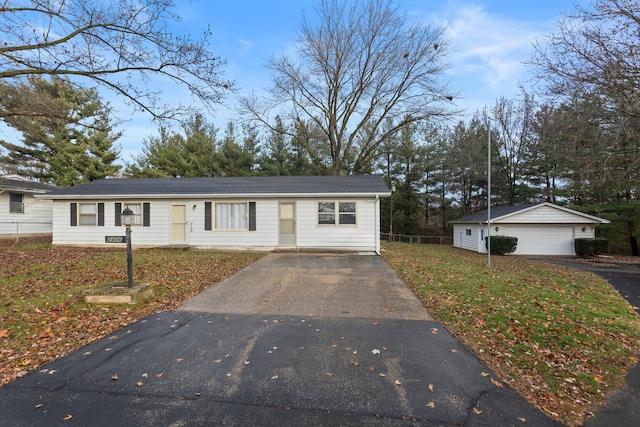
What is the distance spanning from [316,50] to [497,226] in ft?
57.1

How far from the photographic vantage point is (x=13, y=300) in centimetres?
532

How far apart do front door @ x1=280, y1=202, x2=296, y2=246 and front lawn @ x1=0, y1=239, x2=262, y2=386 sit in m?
2.59

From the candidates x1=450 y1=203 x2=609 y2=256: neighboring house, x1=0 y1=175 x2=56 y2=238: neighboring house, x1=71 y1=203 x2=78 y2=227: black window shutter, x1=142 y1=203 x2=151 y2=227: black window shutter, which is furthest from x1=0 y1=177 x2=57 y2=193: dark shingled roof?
x1=450 y1=203 x2=609 y2=256: neighboring house

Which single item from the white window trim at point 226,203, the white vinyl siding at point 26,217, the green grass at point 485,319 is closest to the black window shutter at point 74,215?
the green grass at point 485,319

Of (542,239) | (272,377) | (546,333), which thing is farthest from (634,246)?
(272,377)

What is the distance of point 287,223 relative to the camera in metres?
12.6

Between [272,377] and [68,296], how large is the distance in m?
4.96

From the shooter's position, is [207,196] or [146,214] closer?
[207,196]

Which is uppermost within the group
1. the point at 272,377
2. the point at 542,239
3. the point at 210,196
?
the point at 210,196

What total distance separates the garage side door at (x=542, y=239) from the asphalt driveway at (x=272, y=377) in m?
17.3

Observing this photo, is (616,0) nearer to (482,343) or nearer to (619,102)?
(619,102)

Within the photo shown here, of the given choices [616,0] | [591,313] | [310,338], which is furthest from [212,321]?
[616,0]

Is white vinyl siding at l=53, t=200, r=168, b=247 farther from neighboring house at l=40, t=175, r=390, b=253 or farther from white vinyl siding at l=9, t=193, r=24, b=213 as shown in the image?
white vinyl siding at l=9, t=193, r=24, b=213

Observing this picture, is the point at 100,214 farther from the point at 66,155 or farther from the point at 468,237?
the point at 468,237
